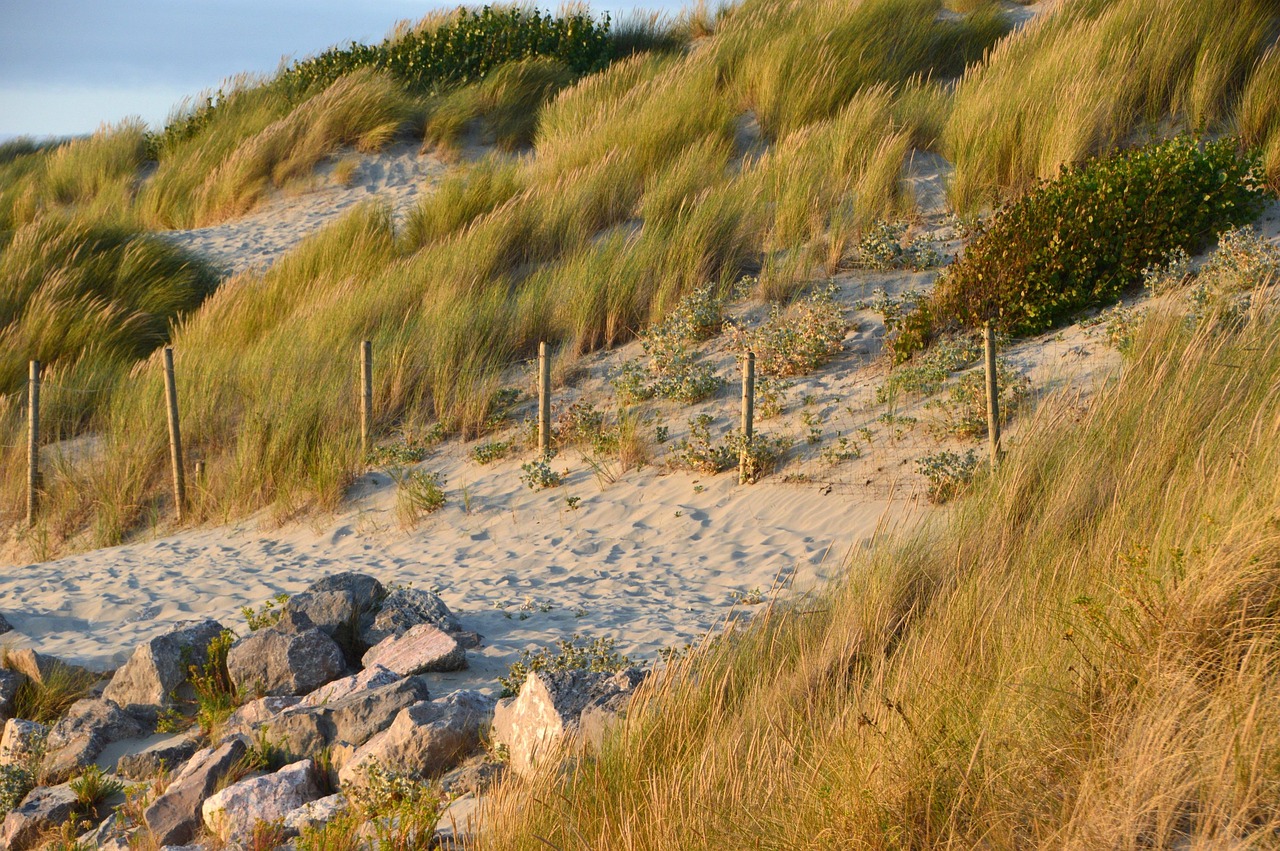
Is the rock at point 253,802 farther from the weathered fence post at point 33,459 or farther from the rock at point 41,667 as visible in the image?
the weathered fence post at point 33,459

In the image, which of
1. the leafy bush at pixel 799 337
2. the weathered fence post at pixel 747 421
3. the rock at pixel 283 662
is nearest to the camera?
the rock at pixel 283 662

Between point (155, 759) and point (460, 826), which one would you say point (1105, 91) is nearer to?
point (460, 826)

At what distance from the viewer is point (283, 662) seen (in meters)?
5.80

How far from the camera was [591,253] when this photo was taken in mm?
11969

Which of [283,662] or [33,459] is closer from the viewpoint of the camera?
[283,662]

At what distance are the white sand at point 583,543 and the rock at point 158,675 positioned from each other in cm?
100

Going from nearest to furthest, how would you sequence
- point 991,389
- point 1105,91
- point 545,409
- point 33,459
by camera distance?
1. point 991,389
2. point 545,409
3. point 33,459
4. point 1105,91

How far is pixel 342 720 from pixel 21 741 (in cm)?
195

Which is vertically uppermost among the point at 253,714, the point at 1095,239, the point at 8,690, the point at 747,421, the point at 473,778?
the point at 1095,239

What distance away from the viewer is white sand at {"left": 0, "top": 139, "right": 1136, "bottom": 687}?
6.82 metres

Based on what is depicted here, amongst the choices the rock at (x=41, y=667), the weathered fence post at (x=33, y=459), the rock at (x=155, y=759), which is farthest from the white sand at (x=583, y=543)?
the rock at (x=155, y=759)

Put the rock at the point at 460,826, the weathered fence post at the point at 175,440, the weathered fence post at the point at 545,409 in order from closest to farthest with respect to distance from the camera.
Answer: the rock at the point at 460,826, the weathered fence post at the point at 545,409, the weathered fence post at the point at 175,440

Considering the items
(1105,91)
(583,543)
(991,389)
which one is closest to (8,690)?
(583,543)

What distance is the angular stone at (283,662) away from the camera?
577 centimetres
